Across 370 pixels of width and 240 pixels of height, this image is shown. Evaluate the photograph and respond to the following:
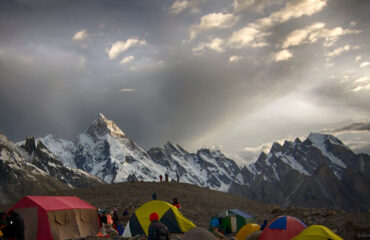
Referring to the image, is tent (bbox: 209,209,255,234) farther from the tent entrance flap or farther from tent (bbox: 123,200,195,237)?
the tent entrance flap

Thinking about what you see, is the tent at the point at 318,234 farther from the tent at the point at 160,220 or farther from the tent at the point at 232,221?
the tent at the point at 232,221

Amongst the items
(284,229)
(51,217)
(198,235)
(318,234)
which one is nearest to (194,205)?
(51,217)

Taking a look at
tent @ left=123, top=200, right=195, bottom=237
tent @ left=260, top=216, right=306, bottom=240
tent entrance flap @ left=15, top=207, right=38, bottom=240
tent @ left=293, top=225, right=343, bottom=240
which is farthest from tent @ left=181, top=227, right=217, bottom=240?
tent entrance flap @ left=15, top=207, right=38, bottom=240

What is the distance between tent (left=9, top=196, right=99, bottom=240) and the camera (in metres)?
19.9

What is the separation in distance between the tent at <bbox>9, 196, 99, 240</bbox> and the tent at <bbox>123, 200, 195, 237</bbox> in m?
3.27

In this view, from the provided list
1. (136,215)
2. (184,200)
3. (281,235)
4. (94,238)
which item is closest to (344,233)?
(281,235)

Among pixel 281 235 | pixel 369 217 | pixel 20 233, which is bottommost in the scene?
pixel 369 217

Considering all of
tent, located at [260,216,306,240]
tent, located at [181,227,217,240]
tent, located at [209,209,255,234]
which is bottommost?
tent, located at [209,209,255,234]

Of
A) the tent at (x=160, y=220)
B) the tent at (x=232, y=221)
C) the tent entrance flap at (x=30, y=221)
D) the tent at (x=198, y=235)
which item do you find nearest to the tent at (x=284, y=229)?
the tent at (x=198, y=235)

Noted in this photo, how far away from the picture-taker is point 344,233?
2041cm

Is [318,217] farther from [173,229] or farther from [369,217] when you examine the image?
[173,229]

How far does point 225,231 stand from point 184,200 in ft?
47.0

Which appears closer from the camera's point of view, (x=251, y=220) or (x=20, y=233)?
(x=20, y=233)

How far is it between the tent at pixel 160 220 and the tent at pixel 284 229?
5894 millimetres
